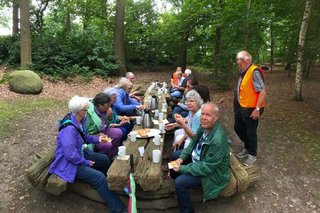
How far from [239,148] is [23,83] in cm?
803

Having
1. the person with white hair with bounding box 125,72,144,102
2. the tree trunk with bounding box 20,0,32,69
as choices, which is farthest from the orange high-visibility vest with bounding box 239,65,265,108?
the tree trunk with bounding box 20,0,32,69

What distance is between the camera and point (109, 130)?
4984mm

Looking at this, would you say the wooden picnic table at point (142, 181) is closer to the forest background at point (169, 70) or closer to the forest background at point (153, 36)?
the forest background at point (169, 70)

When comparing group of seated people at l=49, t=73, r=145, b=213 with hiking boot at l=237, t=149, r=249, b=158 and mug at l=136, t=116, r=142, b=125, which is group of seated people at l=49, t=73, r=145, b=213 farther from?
hiking boot at l=237, t=149, r=249, b=158

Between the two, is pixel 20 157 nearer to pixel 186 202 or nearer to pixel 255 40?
pixel 186 202

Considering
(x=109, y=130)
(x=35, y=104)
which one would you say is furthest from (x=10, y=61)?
(x=109, y=130)

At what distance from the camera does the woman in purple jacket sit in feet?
11.3

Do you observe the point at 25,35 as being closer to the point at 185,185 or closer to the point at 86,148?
the point at 86,148

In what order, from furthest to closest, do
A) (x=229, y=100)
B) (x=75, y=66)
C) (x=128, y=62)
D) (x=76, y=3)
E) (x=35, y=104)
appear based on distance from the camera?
(x=128, y=62) < (x=76, y=3) < (x=75, y=66) < (x=229, y=100) < (x=35, y=104)

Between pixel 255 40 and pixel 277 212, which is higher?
pixel 255 40

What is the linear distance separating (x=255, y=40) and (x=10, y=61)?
1173 centimetres

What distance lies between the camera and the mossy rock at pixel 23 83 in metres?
9.97

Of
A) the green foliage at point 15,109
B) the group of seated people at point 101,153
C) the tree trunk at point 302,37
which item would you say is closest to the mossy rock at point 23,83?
the green foliage at point 15,109

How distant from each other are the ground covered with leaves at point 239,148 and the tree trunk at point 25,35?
2.31 metres
